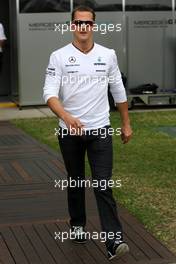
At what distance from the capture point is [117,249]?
4.91 m

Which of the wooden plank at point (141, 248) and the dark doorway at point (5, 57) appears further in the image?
the dark doorway at point (5, 57)

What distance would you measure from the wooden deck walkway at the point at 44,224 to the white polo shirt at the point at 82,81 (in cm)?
108

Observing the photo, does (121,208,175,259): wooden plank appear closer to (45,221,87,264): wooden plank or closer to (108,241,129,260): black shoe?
(108,241,129,260): black shoe

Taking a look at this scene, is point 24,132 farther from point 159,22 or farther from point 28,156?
point 159,22

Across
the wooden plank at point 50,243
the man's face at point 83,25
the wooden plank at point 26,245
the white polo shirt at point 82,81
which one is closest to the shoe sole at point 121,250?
the wooden plank at point 50,243

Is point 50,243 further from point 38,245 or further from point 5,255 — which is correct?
point 5,255

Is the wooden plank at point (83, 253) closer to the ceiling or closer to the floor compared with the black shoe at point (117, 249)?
closer to the floor

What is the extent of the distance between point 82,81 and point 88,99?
15 cm

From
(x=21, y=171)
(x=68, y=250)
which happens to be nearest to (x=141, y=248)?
(x=68, y=250)

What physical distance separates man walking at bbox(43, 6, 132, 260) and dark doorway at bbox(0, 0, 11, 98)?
35.5 ft

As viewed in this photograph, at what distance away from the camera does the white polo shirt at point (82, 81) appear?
4.78 m

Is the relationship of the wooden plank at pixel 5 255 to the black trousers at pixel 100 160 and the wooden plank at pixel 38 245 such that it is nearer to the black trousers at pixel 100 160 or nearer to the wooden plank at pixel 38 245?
the wooden plank at pixel 38 245

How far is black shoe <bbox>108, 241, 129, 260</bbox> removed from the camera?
4898 millimetres

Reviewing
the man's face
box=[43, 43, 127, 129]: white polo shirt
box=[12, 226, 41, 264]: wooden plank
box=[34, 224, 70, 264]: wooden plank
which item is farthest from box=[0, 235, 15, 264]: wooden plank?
the man's face
